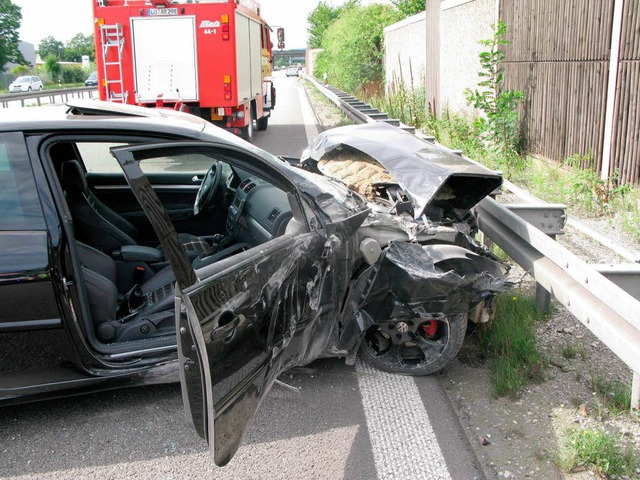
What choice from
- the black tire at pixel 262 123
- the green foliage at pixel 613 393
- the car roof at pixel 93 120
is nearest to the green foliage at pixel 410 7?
the black tire at pixel 262 123

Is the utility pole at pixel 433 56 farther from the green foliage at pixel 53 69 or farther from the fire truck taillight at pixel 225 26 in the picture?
the green foliage at pixel 53 69

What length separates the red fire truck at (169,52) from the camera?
38.4 feet

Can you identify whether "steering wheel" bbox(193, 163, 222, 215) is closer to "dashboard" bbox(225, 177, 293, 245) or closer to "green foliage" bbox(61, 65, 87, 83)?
"dashboard" bbox(225, 177, 293, 245)

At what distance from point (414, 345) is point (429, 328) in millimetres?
147

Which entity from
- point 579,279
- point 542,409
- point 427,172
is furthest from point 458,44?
point 542,409

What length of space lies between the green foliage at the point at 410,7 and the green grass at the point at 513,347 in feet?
88.4

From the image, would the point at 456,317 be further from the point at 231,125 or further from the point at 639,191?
the point at 231,125

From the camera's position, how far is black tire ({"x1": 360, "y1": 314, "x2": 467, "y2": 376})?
13.3 feet

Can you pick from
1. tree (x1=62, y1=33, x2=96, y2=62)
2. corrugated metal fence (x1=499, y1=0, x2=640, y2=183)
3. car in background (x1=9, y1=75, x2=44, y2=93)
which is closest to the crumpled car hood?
corrugated metal fence (x1=499, y1=0, x2=640, y2=183)

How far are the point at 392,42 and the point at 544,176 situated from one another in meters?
16.3

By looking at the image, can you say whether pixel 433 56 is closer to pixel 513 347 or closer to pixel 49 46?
pixel 513 347

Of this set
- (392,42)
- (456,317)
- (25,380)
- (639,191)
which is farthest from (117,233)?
(392,42)

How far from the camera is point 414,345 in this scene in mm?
4184

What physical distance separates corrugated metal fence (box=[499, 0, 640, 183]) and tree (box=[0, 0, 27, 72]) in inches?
3289
